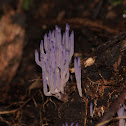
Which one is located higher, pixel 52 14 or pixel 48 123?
pixel 52 14

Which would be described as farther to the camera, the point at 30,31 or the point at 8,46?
the point at 30,31

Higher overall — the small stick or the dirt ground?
the dirt ground

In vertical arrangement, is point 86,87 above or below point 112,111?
above

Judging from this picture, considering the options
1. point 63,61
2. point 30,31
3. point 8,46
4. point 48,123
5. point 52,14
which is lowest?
point 48,123

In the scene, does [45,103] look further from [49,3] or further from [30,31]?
[49,3]

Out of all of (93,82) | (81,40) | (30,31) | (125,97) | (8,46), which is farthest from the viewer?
(30,31)

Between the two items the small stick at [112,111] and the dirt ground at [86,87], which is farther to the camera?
the dirt ground at [86,87]

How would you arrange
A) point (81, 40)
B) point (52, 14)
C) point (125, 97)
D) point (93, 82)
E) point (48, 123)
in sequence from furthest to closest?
1. point (52, 14)
2. point (81, 40)
3. point (48, 123)
4. point (93, 82)
5. point (125, 97)

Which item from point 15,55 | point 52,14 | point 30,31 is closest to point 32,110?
point 15,55

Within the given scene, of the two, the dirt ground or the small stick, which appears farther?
the dirt ground

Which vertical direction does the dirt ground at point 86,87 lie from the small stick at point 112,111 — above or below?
above

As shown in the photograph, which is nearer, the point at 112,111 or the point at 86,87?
the point at 112,111
